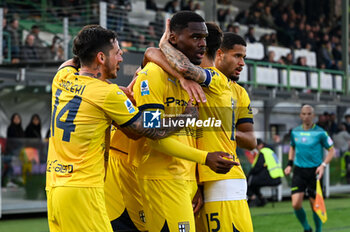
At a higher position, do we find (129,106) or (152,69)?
(152,69)

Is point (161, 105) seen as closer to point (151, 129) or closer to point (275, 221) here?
point (151, 129)

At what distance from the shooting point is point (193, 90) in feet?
13.5

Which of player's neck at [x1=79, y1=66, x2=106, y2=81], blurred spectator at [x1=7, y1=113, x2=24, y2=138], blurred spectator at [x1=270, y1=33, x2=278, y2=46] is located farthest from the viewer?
blurred spectator at [x1=270, y1=33, x2=278, y2=46]

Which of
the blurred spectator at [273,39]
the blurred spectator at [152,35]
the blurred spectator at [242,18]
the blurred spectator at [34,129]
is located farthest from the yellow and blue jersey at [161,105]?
the blurred spectator at [242,18]

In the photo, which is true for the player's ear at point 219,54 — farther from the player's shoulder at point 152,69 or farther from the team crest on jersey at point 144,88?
the team crest on jersey at point 144,88

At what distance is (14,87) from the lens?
15789 millimetres

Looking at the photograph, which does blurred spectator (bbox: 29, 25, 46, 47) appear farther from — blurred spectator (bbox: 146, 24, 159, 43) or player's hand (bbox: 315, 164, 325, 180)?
player's hand (bbox: 315, 164, 325, 180)

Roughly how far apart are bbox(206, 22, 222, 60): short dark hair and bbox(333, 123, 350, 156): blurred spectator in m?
13.7

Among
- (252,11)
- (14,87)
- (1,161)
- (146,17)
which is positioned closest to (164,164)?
(1,161)

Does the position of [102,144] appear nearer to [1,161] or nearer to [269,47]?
[1,161]

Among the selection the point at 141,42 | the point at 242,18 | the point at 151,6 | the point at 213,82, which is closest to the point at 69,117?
the point at 213,82

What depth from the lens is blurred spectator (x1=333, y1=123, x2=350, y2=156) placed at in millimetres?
17625

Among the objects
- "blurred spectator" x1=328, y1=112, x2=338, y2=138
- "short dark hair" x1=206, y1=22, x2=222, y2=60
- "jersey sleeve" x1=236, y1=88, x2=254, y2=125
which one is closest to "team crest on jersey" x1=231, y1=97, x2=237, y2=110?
"jersey sleeve" x1=236, y1=88, x2=254, y2=125

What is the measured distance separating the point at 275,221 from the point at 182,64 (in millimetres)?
7861
